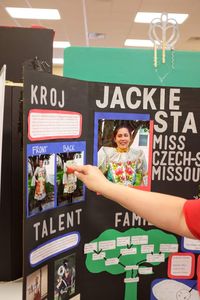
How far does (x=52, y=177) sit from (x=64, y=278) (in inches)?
14.0

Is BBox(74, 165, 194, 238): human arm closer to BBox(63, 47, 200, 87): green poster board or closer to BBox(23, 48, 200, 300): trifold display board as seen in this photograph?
BBox(23, 48, 200, 300): trifold display board

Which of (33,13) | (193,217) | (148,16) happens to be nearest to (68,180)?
(193,217)

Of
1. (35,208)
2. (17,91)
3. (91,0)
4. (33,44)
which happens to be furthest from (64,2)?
(35,208)

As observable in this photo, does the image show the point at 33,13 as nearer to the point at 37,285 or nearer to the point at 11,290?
the point at 11,290

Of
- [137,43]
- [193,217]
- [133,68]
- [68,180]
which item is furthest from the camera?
[137,43]

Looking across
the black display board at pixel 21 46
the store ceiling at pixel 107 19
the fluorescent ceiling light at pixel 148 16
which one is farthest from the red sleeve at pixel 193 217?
the fluorescent ceiling light at pixel 148 16

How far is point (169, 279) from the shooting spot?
1344mm

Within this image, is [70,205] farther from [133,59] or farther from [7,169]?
[133,59]

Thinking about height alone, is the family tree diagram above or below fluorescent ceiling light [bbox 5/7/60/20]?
below

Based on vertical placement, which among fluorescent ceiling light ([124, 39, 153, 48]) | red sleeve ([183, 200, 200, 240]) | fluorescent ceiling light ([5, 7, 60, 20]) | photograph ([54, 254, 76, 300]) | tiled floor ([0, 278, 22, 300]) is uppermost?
fluorescent ceiling light ([124, 39, 153, 48])

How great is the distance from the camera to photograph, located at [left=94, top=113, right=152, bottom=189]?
1.27 m

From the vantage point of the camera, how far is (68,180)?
1.18 meters

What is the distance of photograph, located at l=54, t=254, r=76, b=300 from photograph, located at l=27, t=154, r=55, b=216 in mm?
210

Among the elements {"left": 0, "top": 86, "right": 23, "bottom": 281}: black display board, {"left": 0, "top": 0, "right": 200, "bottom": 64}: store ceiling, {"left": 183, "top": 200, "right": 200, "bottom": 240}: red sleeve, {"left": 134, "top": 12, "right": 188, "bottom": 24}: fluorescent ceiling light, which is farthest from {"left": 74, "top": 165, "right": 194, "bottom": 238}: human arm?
{"left": 134, "top": 12, "right": 188, "bottom": 24}: fluorescent ceiling light
